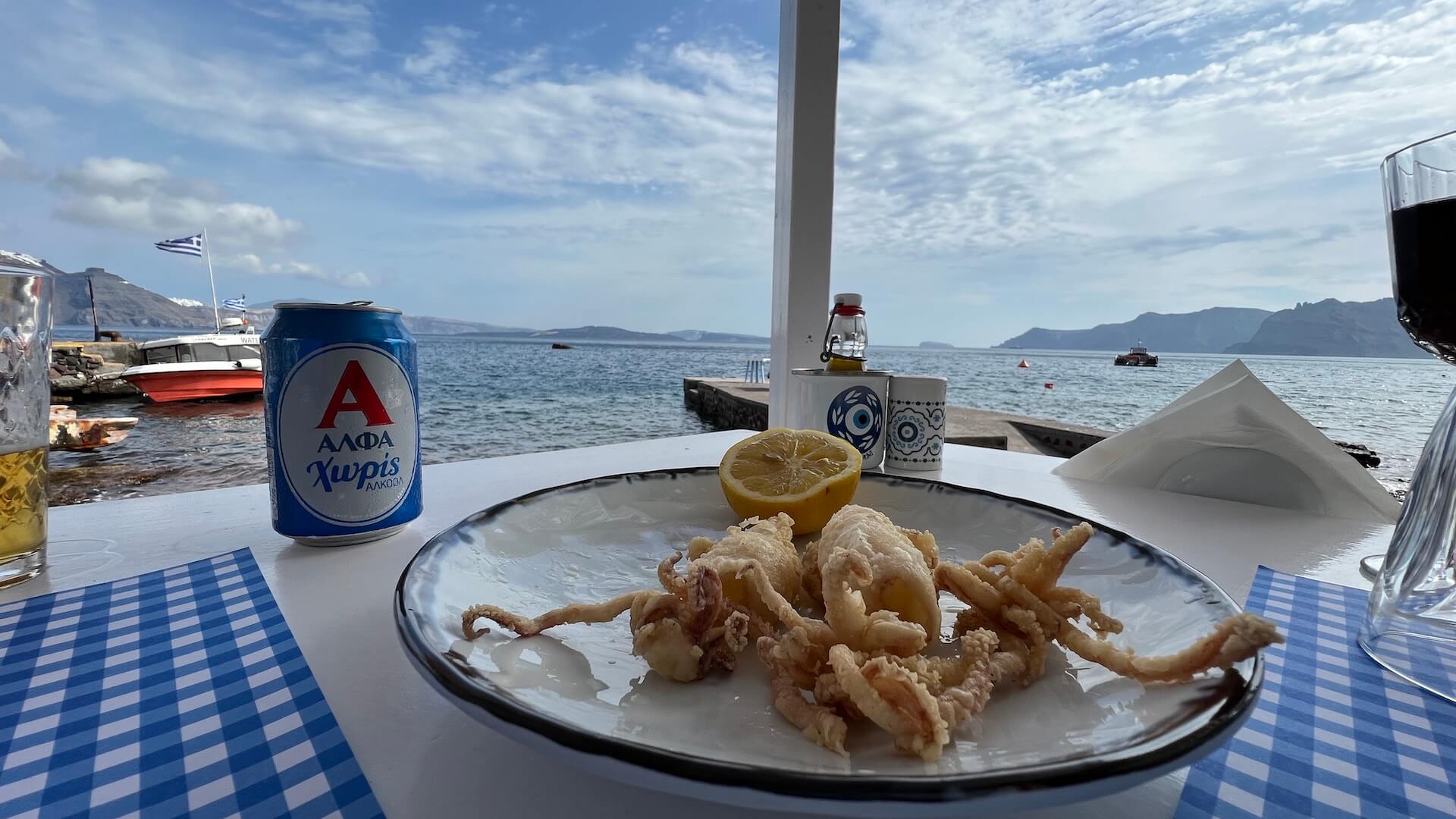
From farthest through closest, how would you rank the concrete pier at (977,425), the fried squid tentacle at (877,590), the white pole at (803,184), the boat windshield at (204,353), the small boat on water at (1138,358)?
the small boat on water at (1138,358), the boat windshield at (204,353), the concrete pier at (977,425), the white pole at (803,184), the fried squid tentacle at (877,590)

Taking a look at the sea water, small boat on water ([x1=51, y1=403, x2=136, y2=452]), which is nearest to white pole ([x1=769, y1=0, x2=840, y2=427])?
the sea water

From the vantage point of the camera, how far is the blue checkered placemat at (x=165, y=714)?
28 centimetres

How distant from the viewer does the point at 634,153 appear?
16.6 metres

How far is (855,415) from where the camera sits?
3.18 ft

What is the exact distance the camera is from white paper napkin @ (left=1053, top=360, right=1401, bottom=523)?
836 millimetres

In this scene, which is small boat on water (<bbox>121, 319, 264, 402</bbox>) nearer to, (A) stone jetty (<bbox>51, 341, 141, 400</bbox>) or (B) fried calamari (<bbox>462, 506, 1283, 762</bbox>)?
(A) stone jetty (<bbox>51, 341, 141, 400</bbox>)

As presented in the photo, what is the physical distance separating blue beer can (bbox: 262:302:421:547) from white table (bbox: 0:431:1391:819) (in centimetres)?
5

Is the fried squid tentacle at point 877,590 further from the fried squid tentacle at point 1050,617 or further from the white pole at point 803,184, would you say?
the white pole at point 803,184

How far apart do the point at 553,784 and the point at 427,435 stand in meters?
12.1

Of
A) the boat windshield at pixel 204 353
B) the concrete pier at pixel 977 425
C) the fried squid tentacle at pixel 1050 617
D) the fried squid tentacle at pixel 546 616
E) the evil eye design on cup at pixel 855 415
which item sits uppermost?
the evil eye design on cup at pixel 855 415

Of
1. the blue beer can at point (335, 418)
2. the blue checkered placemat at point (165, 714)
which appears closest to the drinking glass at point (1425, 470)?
the blue checkered placemat at point (165, 714)

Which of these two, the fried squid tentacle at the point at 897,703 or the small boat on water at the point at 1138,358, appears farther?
the small boat on water at the point at 1138,358

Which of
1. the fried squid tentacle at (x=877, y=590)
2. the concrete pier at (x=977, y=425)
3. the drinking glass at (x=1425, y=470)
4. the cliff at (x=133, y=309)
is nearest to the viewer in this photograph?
the fried squid tentacle at (x=877, y=590)

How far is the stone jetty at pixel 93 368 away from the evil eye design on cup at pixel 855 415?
57.1ft
